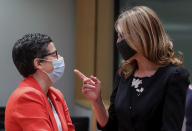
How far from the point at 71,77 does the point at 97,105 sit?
12.8ft

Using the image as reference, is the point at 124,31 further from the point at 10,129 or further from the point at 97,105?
the point at 10,129

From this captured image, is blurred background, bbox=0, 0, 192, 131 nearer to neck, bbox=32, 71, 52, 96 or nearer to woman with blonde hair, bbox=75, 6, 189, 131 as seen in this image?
neck, bbox=32, 71, 52, 96

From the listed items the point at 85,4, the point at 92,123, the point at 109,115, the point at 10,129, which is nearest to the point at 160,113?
the point at 109,115

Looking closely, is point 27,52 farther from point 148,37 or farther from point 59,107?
point 148,37

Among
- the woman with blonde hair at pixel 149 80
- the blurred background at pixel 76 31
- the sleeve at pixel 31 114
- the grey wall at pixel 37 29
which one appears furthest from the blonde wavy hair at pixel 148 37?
the grey wall at pixel 37 29

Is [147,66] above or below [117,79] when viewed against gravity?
above

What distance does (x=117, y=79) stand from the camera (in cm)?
184

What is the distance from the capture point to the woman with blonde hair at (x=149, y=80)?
4.91ft

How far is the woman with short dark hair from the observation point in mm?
2018

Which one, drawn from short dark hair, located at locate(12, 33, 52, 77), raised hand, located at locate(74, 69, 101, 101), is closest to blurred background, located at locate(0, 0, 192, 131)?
short dark hair, located at locate(12, 33, 52, 77)

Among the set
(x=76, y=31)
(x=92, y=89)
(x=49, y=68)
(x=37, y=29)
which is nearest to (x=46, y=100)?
(x=49, y=68)

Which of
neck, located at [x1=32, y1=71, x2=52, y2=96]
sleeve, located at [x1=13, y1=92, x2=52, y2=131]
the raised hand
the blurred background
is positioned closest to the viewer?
the raised hand

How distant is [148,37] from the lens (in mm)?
1567

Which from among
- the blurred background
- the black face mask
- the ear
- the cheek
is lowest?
the blurred background
